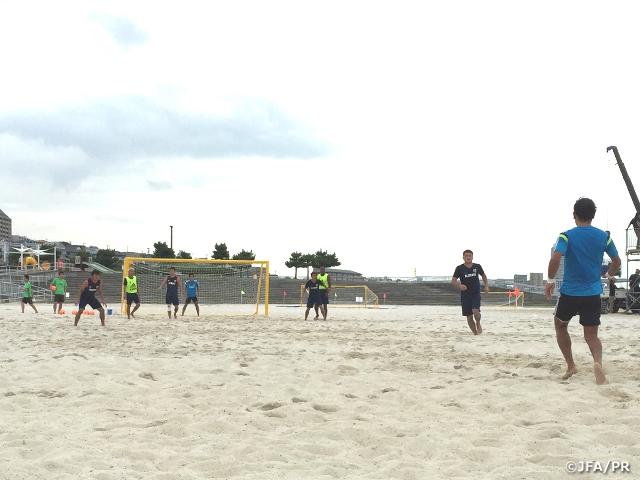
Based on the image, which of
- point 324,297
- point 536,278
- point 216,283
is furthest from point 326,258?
point 324,297

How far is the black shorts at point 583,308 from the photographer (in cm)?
491

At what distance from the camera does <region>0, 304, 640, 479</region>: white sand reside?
10.5ft

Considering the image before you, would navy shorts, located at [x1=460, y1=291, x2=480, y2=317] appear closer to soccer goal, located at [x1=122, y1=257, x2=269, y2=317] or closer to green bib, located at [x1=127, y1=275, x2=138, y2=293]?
green bib, located at [x1=127, y1=275, x2=138, y2=293]

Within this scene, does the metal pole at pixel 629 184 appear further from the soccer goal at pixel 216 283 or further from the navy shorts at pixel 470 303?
the navy shorts at pixel 470 303

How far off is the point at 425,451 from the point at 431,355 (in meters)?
3.69

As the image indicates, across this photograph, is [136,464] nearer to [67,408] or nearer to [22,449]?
[22,449]

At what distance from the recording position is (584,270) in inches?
194

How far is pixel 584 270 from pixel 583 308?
12.6 inches

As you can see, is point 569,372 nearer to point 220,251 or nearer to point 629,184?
point 629,184

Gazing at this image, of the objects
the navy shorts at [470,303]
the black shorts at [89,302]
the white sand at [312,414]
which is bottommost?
the white sand at [312,414]

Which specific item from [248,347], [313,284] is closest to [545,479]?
[248,347]

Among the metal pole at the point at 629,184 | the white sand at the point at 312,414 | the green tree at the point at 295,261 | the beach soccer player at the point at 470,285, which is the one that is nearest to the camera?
the white sand at the point at 312,414

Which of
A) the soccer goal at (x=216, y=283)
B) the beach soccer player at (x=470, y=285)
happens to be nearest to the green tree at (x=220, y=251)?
the soccer goal at (x=216, y=283)

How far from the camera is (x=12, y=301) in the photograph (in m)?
30.6
